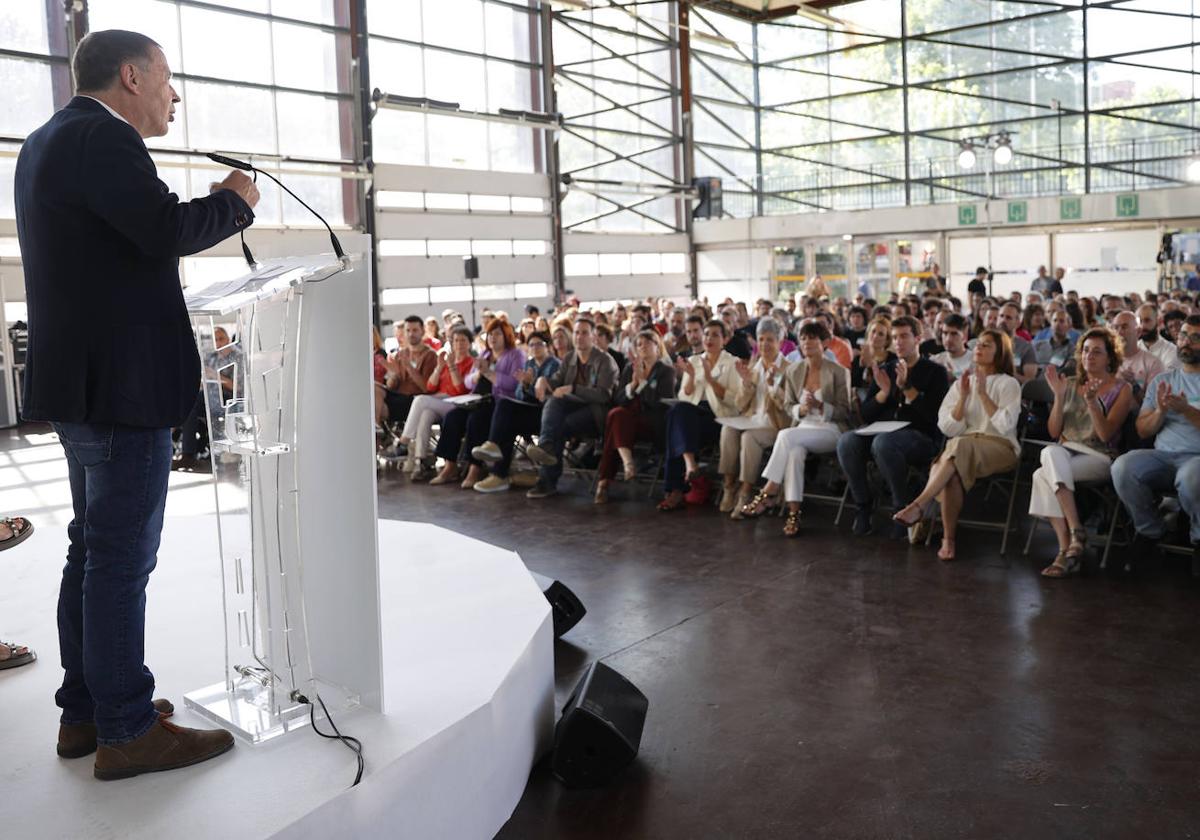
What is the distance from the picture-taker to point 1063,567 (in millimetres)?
4785

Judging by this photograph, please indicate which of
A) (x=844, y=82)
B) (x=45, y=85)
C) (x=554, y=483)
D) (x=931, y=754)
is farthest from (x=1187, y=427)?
(x=844, y=82)

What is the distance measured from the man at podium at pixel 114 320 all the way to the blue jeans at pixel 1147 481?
13.5 ft

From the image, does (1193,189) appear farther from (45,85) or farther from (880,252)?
(45,85)

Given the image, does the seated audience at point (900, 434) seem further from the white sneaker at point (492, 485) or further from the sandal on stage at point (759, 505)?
the white sneaker at point (492, 485)

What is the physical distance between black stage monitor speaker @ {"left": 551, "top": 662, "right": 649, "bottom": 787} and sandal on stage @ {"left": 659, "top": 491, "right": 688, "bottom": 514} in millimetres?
3625

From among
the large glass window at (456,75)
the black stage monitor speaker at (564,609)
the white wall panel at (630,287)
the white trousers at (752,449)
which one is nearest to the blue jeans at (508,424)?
the white trousers at (752,449)

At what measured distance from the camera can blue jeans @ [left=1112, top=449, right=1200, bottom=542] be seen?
4695 mm

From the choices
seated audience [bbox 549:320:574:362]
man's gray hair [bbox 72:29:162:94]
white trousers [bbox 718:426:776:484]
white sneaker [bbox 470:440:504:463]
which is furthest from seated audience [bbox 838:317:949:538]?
man's gray hair [bbox 72:29:162:94]

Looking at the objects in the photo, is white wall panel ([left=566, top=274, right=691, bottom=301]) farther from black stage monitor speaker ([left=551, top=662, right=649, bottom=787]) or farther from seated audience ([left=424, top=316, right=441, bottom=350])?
black stage monitor speaker ([left=551, top=662, right=649, bottom=787])

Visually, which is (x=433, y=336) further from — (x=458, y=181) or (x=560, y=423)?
(x=458, y=181)

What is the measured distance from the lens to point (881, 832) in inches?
99.6

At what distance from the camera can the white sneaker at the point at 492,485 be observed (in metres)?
7.41

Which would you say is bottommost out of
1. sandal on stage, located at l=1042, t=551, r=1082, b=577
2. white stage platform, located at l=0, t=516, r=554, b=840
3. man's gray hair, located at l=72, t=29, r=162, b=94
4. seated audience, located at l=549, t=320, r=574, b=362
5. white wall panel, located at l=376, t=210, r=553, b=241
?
sandal on stage, located at l=1042, t=551, r=1082, b=577

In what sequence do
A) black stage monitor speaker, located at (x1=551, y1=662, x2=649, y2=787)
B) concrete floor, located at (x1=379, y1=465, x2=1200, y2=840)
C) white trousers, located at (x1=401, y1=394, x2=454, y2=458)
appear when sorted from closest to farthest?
concrete floor, located at (x1=379, y1=465, x2=1200, y2=840)
black stage monitor speaker, located at (x1=551, y1=662, x2=649, y2=787)
white trousers, located at (x1=401, y1=394, x2=454, y2=458)
